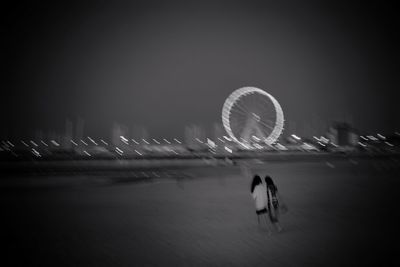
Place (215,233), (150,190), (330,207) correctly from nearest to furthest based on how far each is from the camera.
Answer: (215,233)
(330,207)
(150,190)

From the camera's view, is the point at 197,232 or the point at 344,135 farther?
the point at 344,135

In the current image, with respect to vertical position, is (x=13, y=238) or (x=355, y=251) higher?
(x=355, y=251)

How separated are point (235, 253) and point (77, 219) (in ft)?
25.1

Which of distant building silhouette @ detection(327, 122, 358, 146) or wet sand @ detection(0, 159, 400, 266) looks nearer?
wet sand @ detection(0, 159, 400, 266)

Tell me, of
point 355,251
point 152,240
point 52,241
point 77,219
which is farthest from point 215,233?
point 77,219

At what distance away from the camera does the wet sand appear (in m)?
8.59

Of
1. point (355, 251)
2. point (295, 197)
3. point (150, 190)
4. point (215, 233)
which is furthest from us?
point (150, 190)

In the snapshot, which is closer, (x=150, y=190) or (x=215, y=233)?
(x=215, y=233)

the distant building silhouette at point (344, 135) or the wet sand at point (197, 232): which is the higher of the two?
the distant building silhouette at point (344, 135)

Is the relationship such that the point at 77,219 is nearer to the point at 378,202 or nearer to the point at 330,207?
the point at 330,207

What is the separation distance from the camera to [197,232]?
37.8ft

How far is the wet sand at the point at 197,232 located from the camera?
28.2 feet

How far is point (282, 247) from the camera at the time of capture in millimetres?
9492

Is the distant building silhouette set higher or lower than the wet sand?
higher
